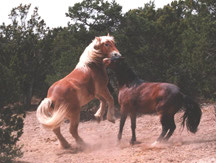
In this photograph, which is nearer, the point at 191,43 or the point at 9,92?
the point at 9,92

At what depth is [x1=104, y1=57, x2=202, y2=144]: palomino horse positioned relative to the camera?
20.3 feet

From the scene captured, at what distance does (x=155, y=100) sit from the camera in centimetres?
634

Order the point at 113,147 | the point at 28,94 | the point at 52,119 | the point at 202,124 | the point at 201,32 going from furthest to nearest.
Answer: the point at 28,94
the point at 201,32
the point at 202,124
the point at 113,147
the point at 52,119

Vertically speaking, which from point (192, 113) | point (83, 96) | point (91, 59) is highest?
point (91, 59)

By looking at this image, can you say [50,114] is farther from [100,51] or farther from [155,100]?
[155,100]

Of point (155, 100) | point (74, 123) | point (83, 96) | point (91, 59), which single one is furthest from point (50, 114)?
point (155, 100)

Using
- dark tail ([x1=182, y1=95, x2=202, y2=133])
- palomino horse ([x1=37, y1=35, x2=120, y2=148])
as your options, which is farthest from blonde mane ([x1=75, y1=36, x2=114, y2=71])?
dark tail ([x1=182, y1=95, x2=202, y2=133])

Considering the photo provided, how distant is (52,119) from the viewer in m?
6.25

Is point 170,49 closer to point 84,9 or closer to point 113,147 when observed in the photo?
point 84,9

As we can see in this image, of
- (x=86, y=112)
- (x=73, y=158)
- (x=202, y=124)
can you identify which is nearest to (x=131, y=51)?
(x=86, y=112)

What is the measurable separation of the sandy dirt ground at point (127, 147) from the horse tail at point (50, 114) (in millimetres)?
730

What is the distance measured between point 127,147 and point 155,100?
1199 millimetres

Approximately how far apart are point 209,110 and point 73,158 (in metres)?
5.11

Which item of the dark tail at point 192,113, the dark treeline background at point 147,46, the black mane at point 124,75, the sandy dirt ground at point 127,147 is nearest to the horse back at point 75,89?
the black mane at point 124,75
